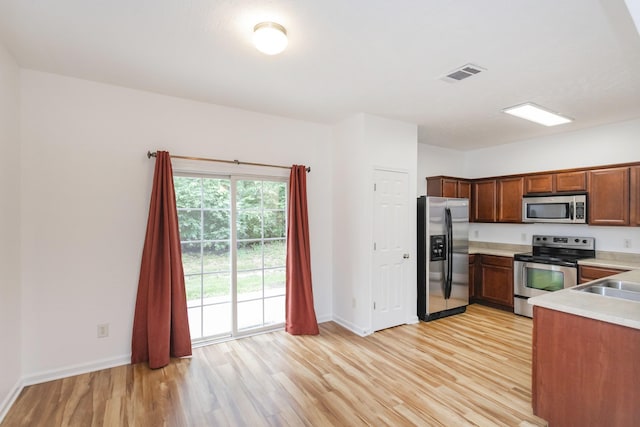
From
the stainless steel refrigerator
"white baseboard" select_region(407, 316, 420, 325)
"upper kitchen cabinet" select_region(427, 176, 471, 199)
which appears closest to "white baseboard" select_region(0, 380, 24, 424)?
"white baseboard" select_region(407, 316, 420, 325)

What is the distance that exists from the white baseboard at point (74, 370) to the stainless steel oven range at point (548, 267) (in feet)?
16.6

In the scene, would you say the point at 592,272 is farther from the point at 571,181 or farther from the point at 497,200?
the point at 497,200

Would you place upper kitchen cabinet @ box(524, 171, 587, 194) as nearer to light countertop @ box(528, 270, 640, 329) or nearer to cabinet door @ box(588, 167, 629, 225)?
cabinet door @ box(588, 167, 629, 225)

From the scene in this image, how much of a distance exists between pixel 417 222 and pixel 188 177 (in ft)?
10.0

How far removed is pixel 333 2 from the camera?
1.76m

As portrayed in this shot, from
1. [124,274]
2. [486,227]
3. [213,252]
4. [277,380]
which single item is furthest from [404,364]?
[486,227]

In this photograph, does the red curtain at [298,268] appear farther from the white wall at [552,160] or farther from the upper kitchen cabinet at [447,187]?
the white wall at [552,160]

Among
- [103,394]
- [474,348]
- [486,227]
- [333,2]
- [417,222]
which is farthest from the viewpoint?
[486,227]

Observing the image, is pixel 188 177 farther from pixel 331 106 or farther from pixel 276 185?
pixel 331 106

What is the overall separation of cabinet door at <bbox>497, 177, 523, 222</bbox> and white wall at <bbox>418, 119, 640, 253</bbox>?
323 millimetres

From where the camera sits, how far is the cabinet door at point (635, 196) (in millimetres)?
Answer: 3686

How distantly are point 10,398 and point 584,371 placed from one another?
163 inches

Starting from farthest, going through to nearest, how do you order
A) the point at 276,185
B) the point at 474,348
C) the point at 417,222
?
the point at 417,222
the point at 276,185
the point at 474,348

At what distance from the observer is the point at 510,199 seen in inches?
192
